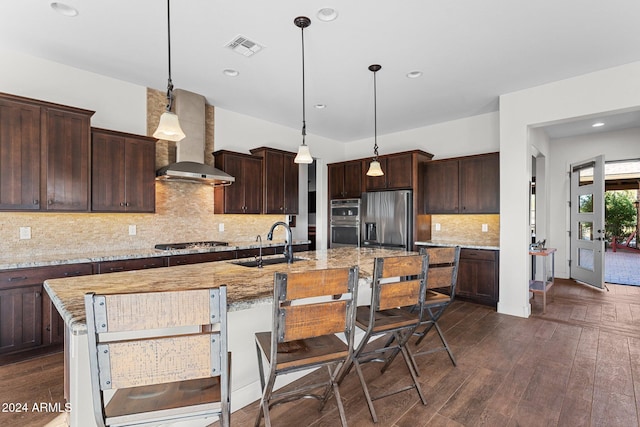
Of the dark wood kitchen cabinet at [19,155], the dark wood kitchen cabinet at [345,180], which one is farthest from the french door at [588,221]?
the dark wood kitchen cabinet at [19,155]

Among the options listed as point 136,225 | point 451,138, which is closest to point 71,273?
point 136,225

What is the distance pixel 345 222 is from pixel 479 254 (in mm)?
2382

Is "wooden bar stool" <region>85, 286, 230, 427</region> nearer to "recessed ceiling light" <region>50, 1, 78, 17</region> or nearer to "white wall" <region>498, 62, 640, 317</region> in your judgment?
"recessed ceiling light" <region>50, 1, 78, 17</region>

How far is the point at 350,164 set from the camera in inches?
240

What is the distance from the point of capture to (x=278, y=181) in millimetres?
5078

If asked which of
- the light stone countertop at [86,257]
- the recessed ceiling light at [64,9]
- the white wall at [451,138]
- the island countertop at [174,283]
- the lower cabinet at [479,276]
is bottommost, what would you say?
the lower cabinet at [479,276]

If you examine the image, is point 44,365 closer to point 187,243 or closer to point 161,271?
point 161,271

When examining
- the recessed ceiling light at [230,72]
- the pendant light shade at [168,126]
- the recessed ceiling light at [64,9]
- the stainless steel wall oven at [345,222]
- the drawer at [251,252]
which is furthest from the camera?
the stainless steel wall oven at [345,222]

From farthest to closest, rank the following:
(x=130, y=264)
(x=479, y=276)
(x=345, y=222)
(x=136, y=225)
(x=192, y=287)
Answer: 1. (x=345, y=222)
2. (x=479, y=276)
3. (x=136, y=225)
4. (x=130, y=264)
5. (x=192, y=287)

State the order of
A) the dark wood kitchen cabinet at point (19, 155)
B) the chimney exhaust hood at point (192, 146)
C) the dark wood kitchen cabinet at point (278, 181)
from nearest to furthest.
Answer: the dark wood kitchen cabinet at point (19, 155)
the chimney exhaust hood at point (192, 146)
the dark wood kitchen cabinet at point (278, 181)

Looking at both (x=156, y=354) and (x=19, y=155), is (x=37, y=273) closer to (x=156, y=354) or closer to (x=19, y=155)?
(x=19, y=155)

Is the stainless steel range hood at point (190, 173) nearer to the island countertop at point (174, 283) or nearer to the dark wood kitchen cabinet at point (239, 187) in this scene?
the dark wood kitchen cabinet at point (239, 187)

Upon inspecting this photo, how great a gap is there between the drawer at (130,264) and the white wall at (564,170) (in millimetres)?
6986

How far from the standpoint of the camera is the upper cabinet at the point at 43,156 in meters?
2.82
